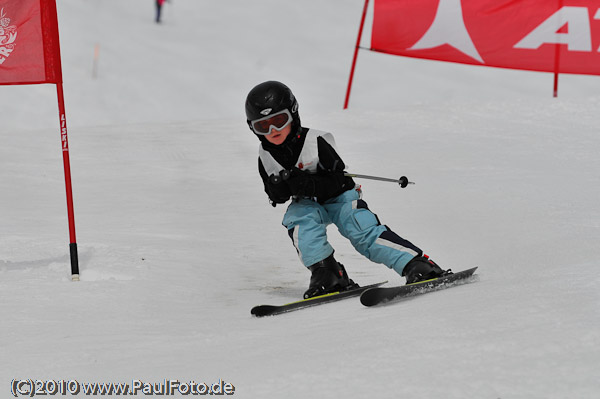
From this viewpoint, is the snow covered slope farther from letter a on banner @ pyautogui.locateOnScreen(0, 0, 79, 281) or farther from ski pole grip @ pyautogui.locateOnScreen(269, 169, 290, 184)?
letter a on banner @ pyautogui.locateOnScreen(0, 0, 79, 281)

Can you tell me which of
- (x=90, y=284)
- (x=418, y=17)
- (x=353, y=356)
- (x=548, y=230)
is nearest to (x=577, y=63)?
(x=418, y=17)

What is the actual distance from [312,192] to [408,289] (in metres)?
0.97

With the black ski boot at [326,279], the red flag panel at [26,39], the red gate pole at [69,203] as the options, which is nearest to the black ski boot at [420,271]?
the black ski boot at [326,279]

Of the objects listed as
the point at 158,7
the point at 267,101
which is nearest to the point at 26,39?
the point at 267,101

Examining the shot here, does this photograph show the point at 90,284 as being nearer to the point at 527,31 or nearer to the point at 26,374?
the point at 26,374

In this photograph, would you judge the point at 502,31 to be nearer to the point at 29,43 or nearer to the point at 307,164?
the point at 307,164

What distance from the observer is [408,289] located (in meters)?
3.41

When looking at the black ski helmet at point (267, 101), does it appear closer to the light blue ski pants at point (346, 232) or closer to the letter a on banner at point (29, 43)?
the light blue ski pants at point (346, 232)

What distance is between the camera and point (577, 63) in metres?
9.66

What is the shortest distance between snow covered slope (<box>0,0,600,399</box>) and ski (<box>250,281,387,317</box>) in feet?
0.37

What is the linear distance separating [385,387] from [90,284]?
2.60 metres

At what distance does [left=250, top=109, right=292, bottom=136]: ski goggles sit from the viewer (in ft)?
13.6

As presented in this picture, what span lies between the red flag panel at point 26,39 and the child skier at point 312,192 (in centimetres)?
139

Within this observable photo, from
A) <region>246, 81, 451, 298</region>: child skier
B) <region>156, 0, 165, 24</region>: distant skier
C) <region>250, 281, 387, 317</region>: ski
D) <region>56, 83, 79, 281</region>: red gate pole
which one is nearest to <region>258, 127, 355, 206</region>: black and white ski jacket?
<region>246, 81, 451, 298</region>: child skier
